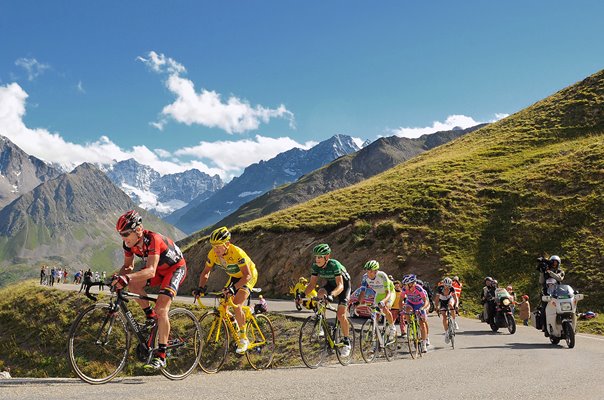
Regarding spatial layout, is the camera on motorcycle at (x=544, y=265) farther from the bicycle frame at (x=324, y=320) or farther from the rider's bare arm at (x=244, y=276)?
the rider's bare arm at (x=244, y=276)

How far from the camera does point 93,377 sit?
7.22 meters

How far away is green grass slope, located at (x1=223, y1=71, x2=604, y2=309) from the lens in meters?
31.5

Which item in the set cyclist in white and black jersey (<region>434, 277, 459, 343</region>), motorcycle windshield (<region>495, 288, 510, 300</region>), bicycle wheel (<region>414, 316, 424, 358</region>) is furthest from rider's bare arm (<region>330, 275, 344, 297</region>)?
motorcycle windshield (<region>495, 288, 510, 300</region>)

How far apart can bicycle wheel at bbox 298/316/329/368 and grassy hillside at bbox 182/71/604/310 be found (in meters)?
20.7

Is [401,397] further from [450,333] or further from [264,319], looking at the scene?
[450,333]

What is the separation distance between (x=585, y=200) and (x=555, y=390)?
32.4 m

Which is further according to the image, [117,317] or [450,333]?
[450,333]

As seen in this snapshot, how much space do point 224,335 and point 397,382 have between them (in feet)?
11.3

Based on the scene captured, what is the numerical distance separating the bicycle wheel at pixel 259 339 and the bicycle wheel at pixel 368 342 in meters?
2.50

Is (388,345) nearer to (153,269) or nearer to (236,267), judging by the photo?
(236,267)

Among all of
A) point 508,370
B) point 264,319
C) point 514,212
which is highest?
point 514,212

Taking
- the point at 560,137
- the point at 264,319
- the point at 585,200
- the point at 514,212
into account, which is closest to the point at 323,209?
the point at 514,212

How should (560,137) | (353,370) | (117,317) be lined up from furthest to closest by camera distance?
(560,137) → (353,370) → (117,317)

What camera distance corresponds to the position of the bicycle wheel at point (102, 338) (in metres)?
7.22
